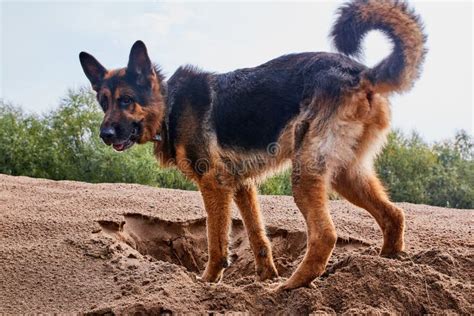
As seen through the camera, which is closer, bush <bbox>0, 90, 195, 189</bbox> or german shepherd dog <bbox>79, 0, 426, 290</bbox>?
german shepherd dog <bbox>79, 0, 426, 290</bbox>

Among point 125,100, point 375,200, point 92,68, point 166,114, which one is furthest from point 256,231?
point 92,68

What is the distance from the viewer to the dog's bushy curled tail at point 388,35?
18.8 feet

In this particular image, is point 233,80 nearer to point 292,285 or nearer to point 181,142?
point 181,142

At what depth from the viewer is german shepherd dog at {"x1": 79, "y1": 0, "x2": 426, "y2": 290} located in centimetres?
579

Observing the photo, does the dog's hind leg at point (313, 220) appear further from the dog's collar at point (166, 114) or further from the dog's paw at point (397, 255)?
the dog's collar at point (166, 114)

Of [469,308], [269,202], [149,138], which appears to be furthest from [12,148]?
[469,308]

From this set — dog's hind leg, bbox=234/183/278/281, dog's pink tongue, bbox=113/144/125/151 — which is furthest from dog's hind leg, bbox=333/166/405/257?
dog's pink tongue, bbox=113/144/125/151

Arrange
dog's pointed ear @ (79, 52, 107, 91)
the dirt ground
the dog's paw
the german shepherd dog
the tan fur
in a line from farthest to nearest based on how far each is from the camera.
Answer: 1. dog's pointed ear @ (79, 52, 107, 91)
2. the dog's paw
3. the german shepherd dog
4. the tan fur
5. the dirt ground

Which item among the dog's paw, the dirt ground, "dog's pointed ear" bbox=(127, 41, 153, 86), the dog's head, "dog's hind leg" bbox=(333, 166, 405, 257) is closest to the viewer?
the dirt ground

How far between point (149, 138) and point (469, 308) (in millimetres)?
3693

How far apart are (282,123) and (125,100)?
5.92ft

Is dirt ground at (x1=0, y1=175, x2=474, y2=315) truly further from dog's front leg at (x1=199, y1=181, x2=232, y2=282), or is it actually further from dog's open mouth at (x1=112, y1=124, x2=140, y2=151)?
dog's open mouth at (x1=112, y1=124, x2=140, y2=151)

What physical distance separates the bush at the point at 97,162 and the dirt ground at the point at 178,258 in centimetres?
636

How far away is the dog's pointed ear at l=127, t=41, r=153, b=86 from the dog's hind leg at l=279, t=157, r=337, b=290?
2.15 metres
